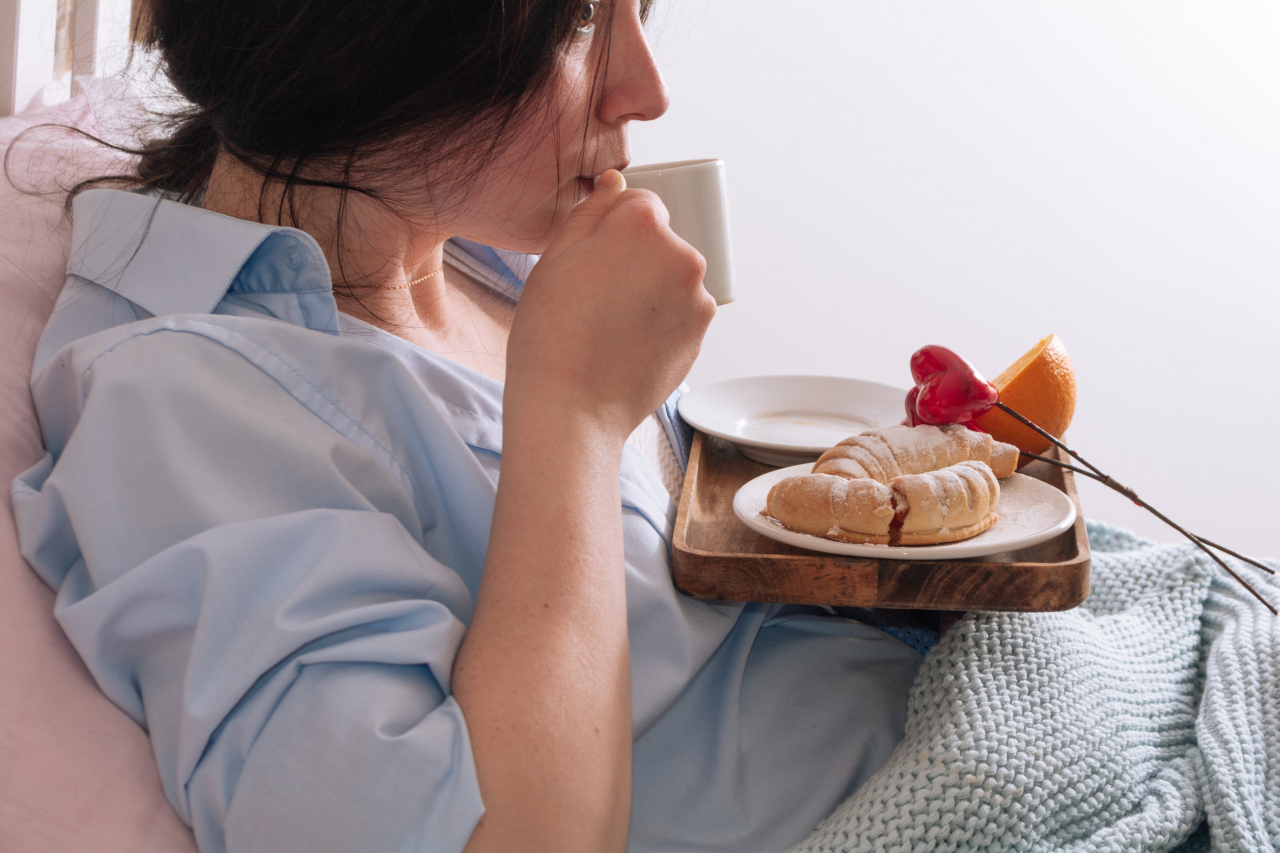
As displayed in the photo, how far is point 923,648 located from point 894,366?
131cm

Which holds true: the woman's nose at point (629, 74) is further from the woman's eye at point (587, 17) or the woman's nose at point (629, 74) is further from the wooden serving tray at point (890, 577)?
the wooden serving tray at point (890, 577)

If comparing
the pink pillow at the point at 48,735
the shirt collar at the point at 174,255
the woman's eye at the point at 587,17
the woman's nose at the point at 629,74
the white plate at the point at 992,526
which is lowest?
the pink pillow at the point at 48,735

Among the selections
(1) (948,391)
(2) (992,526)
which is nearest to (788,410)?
(1) (948,391)

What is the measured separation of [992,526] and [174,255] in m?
0.68

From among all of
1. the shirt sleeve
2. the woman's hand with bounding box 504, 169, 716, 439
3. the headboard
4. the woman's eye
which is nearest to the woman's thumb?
the woman's hand with bounding box 504, 169, 716, 439

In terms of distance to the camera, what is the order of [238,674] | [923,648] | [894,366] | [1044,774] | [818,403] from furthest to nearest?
[894,366] → [818,403] → [923,648] → [1044,774] → [238,674]

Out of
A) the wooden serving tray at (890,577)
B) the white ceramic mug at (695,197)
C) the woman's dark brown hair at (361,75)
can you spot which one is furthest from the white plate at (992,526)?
the woman's dark brown hair at (361,75)

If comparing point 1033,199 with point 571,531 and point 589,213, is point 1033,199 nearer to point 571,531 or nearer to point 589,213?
point 589,213

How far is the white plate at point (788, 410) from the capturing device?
1001mm

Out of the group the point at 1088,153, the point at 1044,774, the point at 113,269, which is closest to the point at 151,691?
the point at 113,269

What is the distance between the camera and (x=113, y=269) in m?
0.70

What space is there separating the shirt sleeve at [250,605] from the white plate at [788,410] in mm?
469

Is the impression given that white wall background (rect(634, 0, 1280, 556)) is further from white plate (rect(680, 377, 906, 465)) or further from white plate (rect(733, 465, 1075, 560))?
white plate (rect(733, 465, 1075, 560))

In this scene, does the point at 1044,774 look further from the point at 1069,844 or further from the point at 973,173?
the point at 973,173
